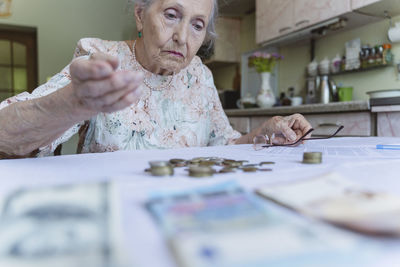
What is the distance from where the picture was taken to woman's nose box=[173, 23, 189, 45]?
110 cm

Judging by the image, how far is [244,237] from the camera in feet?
0.78

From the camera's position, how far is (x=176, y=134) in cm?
125

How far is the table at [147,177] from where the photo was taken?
0.25 m

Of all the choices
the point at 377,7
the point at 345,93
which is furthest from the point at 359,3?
the point at 345,93

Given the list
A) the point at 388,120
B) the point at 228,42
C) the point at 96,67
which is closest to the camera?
the point at 96,67

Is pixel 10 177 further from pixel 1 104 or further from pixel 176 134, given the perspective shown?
pixel 176 134

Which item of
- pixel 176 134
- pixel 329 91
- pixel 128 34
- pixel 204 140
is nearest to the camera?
pixel 176 134

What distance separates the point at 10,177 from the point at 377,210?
50cm

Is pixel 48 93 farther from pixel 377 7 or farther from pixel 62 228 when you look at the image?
pixel 377 7

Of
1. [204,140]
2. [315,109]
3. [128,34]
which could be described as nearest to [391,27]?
[315,109]

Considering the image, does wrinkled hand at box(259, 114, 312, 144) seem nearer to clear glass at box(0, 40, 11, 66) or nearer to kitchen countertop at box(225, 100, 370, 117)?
kitchen countertop at box(225, 100, 370, 117)

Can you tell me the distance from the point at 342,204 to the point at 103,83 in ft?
1.23

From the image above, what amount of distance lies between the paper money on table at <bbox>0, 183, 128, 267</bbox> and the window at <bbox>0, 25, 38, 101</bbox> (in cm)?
486

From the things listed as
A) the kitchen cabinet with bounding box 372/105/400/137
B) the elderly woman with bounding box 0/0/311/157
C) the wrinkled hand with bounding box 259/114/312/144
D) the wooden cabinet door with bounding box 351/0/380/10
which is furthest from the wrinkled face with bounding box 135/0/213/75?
the wooden cabinet door with bounding box 351/0/380/10
